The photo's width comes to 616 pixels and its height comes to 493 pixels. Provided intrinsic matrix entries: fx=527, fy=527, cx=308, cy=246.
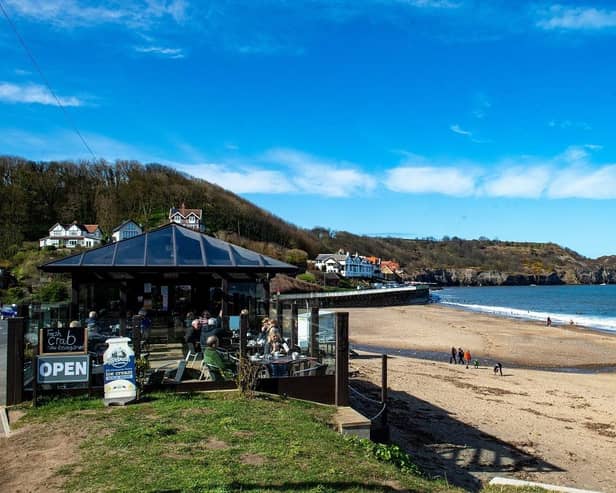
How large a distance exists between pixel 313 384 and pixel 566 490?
449 centimetres

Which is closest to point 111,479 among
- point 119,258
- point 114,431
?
point 114,431

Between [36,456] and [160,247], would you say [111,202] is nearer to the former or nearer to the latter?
[160,247]

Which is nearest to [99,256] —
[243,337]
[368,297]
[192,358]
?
[192,358]

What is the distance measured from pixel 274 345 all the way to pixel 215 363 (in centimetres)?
→ 143

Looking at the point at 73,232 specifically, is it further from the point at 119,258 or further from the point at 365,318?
the point at 119,258

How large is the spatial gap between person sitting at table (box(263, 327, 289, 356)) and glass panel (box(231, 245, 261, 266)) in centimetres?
254

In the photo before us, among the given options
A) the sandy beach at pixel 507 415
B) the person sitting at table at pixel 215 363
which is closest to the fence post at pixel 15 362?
the person sitting at table at pixel 215 363

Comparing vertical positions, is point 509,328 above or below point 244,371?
below

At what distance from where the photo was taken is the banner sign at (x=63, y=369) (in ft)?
30.1

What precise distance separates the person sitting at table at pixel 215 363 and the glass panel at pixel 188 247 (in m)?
3.02

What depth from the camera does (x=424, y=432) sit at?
11992 millimetres

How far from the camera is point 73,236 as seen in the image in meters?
90.5

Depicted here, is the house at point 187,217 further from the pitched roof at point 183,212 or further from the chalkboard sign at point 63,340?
the chalkboard sign at point 63,340

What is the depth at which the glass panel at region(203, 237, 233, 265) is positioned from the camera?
12.9 m
